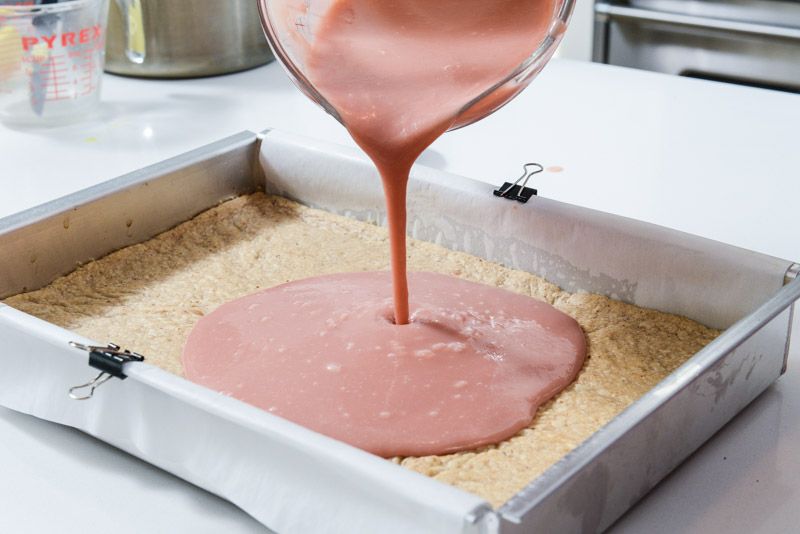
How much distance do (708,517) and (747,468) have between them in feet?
0.26

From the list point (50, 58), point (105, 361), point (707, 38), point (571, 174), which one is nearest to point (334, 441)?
point (105, 361)

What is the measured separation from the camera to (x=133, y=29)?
6.06ft

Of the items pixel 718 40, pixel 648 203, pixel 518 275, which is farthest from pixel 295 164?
pixel 718 40

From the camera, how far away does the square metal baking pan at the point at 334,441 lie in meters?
0.73

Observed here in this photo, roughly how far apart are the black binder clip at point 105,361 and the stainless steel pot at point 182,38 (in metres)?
1.08

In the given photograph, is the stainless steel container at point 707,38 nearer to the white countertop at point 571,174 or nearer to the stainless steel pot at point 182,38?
the white countertop at point 571,174

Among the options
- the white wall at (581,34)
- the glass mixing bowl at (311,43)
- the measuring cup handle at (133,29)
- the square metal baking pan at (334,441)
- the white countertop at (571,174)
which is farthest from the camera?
the white wall at (581,34)

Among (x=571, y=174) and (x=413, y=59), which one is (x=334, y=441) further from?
(x=571, y=174)

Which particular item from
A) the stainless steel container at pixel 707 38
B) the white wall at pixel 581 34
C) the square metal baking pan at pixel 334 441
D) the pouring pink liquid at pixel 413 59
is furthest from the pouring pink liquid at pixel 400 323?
the white wall at pixel 581 34

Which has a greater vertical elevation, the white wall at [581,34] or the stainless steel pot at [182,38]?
the stainless steel pot at [182,38]

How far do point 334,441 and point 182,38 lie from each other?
4.29 feet

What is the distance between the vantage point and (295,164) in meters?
1.39

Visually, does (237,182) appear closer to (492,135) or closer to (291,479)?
(492,135)

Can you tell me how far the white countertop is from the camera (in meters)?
0.85
